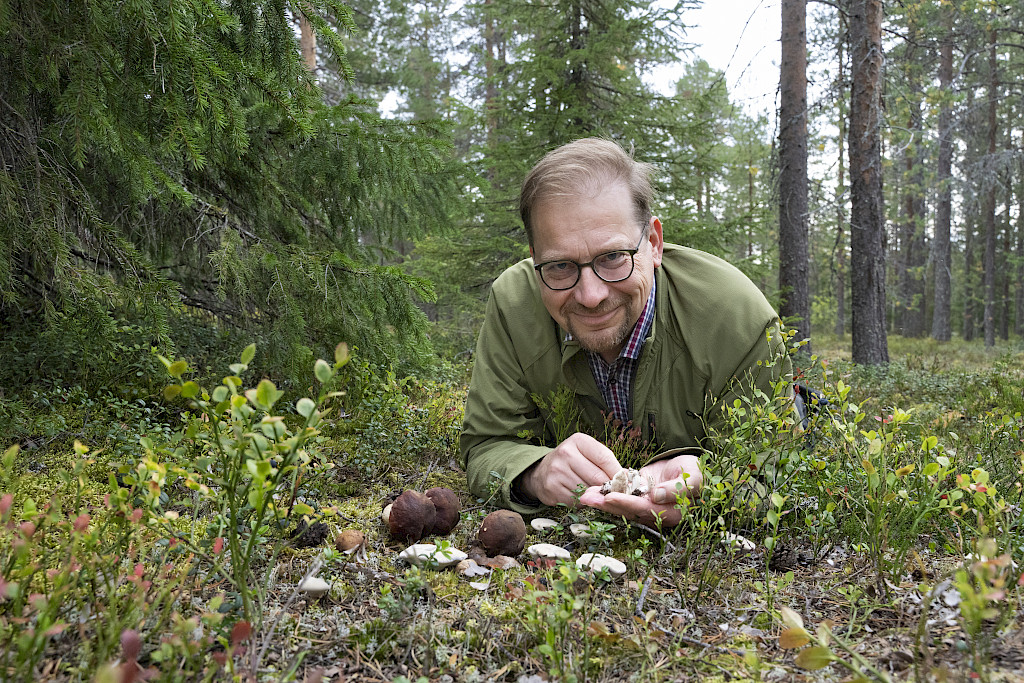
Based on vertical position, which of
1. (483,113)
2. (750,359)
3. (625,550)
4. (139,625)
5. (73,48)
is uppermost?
(483,113)

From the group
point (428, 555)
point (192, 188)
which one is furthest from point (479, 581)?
point (192, 188)

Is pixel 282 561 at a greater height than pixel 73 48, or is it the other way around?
pixel 73 48

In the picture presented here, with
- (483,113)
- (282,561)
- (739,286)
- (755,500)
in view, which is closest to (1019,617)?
(755,500)

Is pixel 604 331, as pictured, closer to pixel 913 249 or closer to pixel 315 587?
pixel 315 587

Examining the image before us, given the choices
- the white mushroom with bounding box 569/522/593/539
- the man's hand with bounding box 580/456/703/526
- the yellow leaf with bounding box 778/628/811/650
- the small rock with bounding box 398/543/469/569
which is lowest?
the white mushroom with bounding box 569/522/593/539

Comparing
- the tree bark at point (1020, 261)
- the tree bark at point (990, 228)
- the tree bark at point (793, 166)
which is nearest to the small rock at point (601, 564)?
the tree bark at point (793, 166)

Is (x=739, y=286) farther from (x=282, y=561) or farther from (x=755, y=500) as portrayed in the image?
(x=282, y=561)

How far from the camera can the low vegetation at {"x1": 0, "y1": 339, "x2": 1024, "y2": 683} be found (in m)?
1.32

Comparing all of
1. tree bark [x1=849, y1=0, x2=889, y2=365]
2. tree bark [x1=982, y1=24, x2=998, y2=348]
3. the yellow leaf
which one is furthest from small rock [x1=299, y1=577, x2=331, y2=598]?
tree bark [x1=982, y1=24, x2=998, y2=348]

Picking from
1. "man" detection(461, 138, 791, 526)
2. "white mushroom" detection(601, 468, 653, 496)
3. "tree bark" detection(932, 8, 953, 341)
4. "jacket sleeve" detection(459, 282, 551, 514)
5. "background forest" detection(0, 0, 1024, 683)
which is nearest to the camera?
"background forest" detection(0, 0, 1024, 683)

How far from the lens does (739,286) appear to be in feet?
9.42

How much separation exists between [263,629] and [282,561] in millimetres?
445

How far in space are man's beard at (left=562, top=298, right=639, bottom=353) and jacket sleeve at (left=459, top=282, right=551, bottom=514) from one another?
1.20 ft

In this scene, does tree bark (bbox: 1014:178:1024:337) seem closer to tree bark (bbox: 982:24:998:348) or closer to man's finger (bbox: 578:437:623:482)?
tree bark (bbox: 982:24:998:348)
